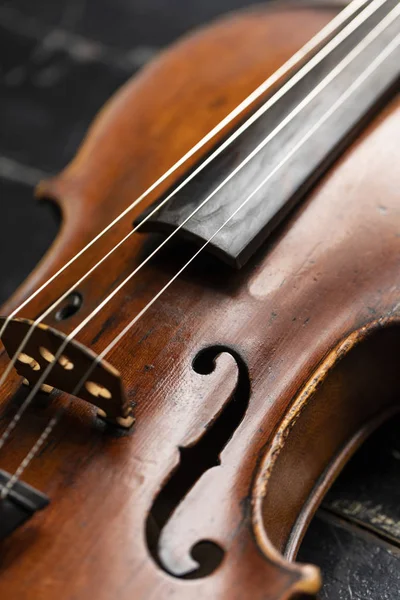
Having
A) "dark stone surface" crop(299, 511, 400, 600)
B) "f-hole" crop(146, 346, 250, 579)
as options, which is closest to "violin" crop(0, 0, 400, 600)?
"f-hole" crop(146, 346, 250, 579)

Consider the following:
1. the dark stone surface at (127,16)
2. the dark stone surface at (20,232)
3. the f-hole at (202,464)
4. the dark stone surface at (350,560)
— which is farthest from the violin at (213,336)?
the dark stone surface at (127,16)

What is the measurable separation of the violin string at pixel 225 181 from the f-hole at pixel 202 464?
6.3 inches

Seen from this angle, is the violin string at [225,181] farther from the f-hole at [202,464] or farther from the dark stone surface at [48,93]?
the dark stone surface at [48,93]

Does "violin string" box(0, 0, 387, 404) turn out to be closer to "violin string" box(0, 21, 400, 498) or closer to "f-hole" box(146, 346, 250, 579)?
"violin string" box(0, 21, 400, 498)

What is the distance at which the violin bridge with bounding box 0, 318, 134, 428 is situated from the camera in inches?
29.8

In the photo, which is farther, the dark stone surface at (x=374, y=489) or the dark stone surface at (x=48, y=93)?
the dark stone surface at (x=48, y=93)

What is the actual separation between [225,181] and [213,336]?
0.23 meters

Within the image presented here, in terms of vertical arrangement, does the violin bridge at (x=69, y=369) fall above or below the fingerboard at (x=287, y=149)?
below

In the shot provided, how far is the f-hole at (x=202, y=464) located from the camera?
28.6 inches

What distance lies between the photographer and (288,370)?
870 mm

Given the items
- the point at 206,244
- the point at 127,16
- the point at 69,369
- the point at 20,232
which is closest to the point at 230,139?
the point at 206,244

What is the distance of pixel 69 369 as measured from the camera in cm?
78

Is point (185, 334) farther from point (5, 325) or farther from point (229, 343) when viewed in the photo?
point (5, 325)

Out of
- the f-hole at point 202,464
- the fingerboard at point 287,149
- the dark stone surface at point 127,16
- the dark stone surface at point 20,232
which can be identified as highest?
the dark stone surface at point 127,16
